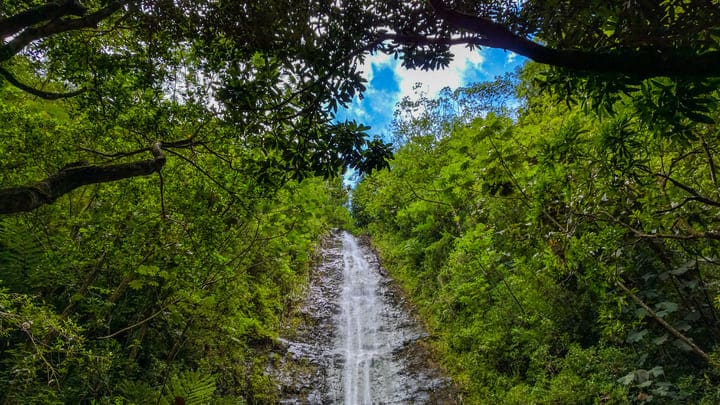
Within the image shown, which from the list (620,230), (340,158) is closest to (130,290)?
(340,158)

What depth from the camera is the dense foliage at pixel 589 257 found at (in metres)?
3.35

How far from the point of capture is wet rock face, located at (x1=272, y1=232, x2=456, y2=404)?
27.8ft

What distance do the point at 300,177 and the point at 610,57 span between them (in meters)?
2.27

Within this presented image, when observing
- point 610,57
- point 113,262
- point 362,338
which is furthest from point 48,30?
point 362,338

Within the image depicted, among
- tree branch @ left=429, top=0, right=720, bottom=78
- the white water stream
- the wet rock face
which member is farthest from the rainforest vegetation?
the white water stream

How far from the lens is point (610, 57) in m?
1.93

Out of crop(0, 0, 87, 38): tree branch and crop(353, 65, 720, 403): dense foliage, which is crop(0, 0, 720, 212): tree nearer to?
crop(0, 0, 87, 38): tree branch

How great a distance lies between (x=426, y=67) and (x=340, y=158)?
102cm

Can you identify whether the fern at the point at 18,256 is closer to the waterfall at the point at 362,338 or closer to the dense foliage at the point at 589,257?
the dense foliage at the point at 589,257

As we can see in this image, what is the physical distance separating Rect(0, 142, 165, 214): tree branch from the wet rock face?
6910mm

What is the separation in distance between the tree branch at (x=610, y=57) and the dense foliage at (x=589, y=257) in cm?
26

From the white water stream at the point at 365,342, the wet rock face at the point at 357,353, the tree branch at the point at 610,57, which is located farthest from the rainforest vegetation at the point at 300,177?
the white water stream at the point at 365,342

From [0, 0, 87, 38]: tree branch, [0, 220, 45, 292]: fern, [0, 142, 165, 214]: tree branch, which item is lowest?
[0, 142, 165, 214]: tree branch

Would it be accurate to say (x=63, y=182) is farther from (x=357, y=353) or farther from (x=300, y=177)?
(x=357, y=353)
